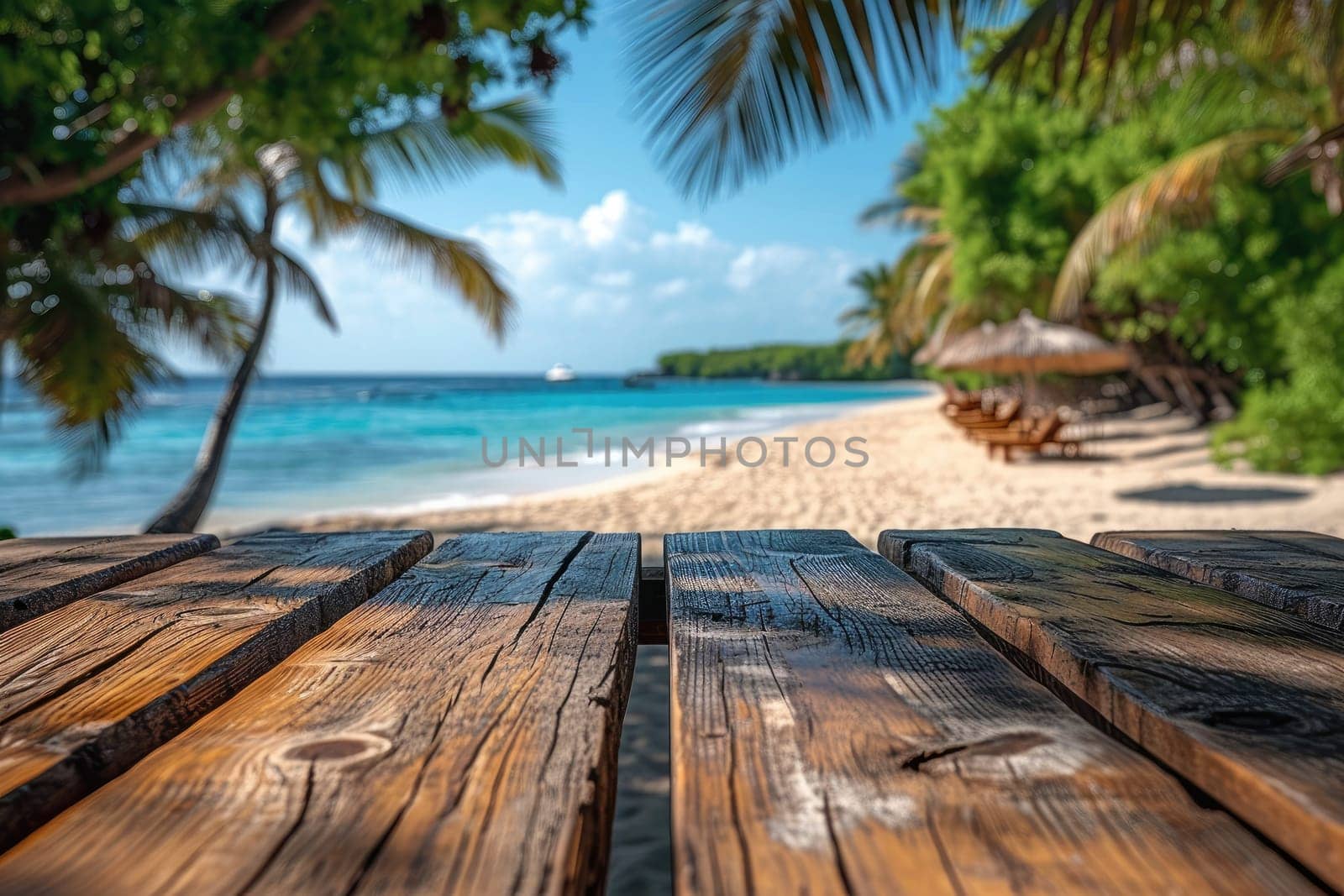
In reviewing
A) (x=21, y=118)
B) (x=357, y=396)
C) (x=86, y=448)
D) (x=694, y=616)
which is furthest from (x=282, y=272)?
(x=357, y=396)

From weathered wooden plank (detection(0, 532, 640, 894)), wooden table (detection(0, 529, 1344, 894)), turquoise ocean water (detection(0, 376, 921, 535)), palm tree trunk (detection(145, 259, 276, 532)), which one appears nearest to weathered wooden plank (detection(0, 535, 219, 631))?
wooden table (detection(0, 529, 1344, 894))

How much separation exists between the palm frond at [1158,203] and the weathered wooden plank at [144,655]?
1078 cm

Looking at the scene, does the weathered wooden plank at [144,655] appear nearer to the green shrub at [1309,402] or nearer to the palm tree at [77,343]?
the palm tree at [77,343]

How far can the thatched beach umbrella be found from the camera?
13.1 metres

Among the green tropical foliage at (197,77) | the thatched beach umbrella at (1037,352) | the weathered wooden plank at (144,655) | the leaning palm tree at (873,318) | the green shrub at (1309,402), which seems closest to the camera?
the weathered wooden plank at (144,655)

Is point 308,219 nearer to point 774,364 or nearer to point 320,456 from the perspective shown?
point 320,456

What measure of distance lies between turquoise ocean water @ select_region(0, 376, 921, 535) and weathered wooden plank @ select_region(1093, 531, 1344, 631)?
5.41m

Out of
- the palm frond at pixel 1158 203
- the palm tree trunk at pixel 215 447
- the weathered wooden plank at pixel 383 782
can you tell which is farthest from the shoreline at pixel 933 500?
the weathered wooden plank at pixel 383 782

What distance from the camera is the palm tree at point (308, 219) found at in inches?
287

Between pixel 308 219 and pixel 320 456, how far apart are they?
1290 centimetres

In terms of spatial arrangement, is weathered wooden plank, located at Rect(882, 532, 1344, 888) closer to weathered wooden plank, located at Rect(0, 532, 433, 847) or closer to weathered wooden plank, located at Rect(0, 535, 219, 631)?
weathered wooden plank, located at Rect(0, 532, 433, 847)

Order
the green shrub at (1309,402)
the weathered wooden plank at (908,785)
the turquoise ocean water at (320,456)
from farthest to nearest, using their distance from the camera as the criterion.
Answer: the turquoise ocean water at (320,456)
the green shrub at (1309,402)
the weathered wooden plank at (908,785)

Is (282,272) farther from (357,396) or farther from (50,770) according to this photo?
(357,396)

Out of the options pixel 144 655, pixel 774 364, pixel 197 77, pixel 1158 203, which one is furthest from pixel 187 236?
pixel 774 364
